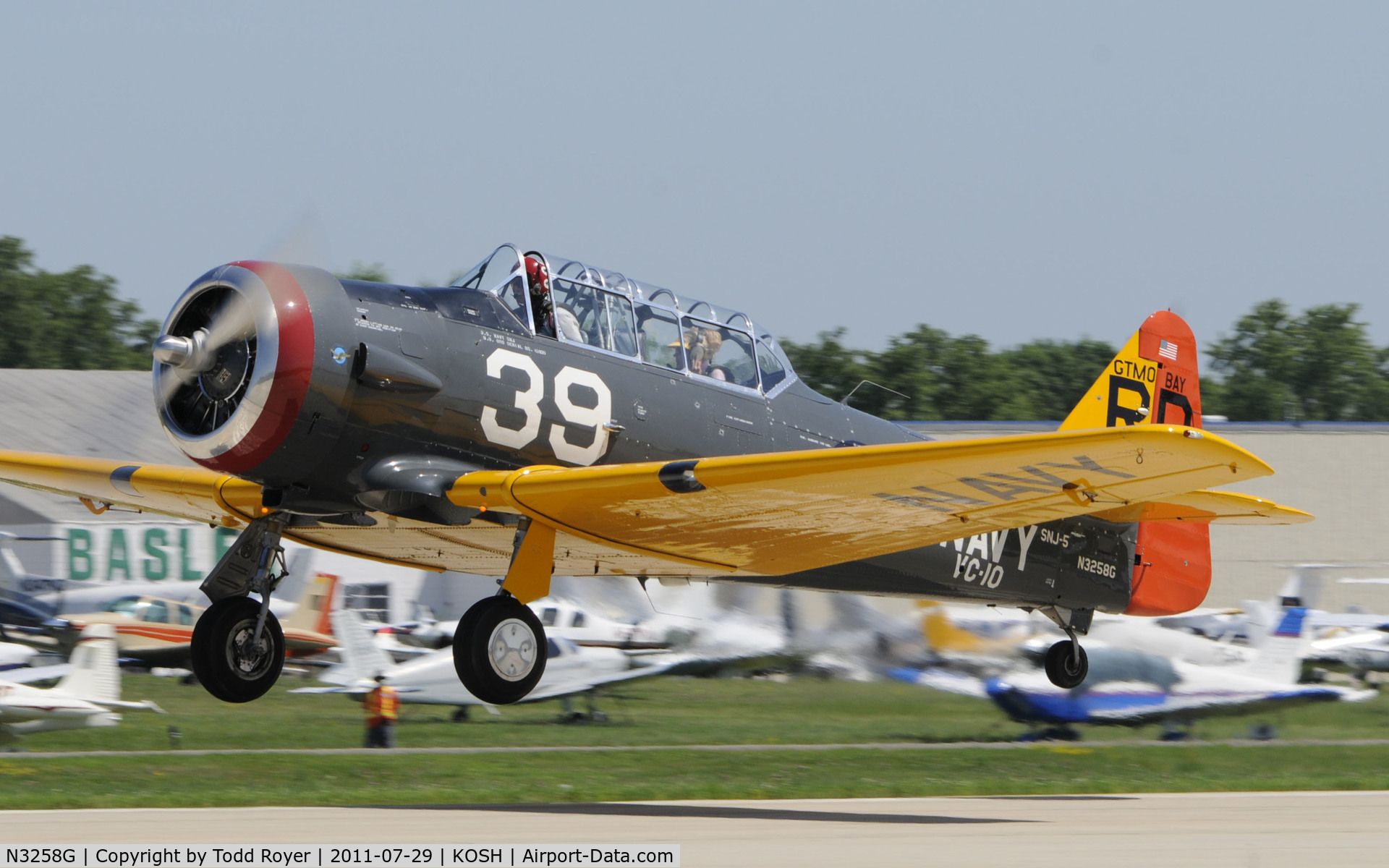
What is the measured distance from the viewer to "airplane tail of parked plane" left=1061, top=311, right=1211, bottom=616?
1291cm

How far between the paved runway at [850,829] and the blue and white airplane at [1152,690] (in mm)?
5606

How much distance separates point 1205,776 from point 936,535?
26.3 feet

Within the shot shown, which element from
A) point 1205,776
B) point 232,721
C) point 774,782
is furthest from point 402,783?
point 1205,776

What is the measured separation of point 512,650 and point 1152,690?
40.9 feet

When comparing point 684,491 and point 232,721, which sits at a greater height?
point 684,491

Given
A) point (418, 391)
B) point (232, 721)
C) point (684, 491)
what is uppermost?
point (418, 391)

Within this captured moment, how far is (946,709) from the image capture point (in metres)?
19.3

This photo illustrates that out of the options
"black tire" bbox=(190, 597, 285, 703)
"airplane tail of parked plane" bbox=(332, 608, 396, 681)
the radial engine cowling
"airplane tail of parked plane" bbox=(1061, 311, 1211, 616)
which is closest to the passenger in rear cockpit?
the radial engine cowling

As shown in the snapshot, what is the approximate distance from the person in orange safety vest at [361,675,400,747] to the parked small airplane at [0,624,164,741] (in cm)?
277

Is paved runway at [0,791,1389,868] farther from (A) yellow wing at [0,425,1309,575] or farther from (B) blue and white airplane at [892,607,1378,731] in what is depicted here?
(B) blue and white airplane at [892,607,1378,731]

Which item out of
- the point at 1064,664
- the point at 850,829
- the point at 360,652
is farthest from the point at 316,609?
the point at 850,829

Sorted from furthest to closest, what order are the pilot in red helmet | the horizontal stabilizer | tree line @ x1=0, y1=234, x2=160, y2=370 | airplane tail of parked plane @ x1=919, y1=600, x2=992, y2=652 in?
1. tree line @ x1=0, y1=234, x2=160, y2=370
2. airplane tail of parked plane @ x1=919, y1=600, x2=992, y2=652
3. the horizontal stabilizer
4. the pilot in red helmet

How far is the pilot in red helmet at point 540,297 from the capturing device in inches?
377

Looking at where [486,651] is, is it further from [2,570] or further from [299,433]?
[2,570]
